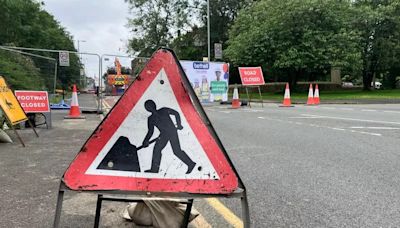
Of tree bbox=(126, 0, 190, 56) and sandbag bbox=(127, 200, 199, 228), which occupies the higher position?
tree bbox=(126, 0, 190, 56)

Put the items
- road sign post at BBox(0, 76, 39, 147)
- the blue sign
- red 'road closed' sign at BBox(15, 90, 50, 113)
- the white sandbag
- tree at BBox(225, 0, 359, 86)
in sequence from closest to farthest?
road sign post at BBox(0, 76, 39, 147) → the white sandbag → red 'road closed' sign at BBox(15, 90, 50, 113) → the blue sign → tree at BBox(225, 0, 359, 86)

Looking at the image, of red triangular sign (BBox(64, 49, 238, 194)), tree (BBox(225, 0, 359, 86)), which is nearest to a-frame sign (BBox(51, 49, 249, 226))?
red triangular sign (BBox(64, 49, 238, 194))

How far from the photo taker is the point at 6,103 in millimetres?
8734

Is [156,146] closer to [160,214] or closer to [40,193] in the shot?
[160,214]

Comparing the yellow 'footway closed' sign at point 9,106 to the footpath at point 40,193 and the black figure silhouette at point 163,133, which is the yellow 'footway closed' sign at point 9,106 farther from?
the black figure silhouette at point 163,133

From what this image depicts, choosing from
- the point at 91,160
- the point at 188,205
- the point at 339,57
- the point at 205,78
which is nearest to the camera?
the point at 91,160

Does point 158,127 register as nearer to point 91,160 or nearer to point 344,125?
point 91,160

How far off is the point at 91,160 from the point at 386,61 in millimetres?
38752

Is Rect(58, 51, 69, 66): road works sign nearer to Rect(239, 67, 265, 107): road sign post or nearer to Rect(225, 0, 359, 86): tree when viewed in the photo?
Rect(239, 67, 265, 107): road sign post

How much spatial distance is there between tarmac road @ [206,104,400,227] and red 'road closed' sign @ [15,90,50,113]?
489cm

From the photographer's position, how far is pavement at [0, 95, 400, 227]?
4.09 m

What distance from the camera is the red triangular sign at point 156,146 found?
3.09 metres

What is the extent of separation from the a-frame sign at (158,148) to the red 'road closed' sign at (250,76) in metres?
18.9

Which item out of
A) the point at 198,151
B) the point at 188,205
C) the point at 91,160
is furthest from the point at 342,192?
the point at 91,160
